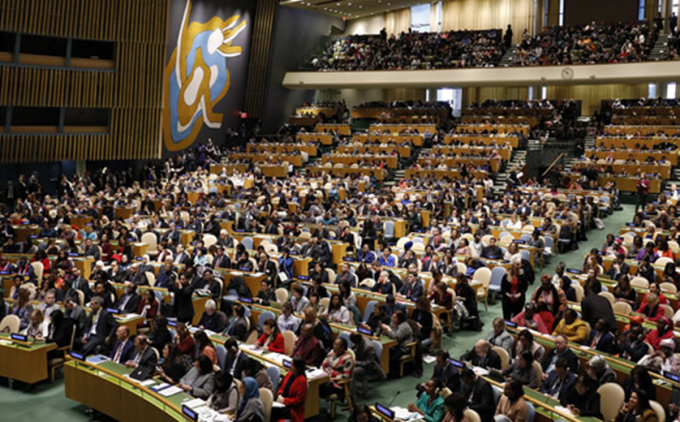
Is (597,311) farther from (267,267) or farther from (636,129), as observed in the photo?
(636,129)

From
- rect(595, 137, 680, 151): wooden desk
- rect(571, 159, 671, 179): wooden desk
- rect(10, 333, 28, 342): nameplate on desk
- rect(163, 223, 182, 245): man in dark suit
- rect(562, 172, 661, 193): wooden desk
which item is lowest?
rect(10, 333, 28, 342): nameplate on desk

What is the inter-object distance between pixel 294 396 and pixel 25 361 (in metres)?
3.82

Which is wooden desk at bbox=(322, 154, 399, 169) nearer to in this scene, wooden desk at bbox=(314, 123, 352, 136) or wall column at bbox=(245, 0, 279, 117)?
wooden desk at bbox=(314, 123, 352, 136)

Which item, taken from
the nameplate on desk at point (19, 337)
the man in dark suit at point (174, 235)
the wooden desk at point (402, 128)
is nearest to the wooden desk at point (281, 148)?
the wooden desk at point (402, 128)

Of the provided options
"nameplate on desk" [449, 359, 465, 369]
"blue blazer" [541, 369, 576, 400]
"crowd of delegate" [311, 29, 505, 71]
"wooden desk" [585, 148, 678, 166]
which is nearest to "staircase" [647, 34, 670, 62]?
"wooden desk" [585, 148, 678, 166]

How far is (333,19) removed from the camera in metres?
38.6

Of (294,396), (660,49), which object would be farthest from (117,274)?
(660,49)

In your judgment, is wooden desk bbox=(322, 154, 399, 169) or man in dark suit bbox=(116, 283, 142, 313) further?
wooden desk bbox=(322, 154, 399, 169)

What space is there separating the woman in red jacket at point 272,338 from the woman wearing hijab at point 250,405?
1573 millimetres

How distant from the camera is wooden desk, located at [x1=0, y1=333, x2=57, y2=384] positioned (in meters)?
8.89

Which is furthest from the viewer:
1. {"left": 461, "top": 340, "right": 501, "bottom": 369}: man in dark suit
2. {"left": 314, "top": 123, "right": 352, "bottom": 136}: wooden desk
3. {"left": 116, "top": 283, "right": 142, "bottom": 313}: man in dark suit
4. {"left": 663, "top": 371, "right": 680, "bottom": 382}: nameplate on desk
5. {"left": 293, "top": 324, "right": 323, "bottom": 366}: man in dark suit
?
{"left": 314, "top": 123, "right": 352, "bottom": 136}: wooden desk

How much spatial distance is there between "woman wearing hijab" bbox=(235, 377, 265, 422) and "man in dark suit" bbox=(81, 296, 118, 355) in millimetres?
3183

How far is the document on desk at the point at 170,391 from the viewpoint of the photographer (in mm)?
7320

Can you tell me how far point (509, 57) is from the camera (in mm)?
32094
